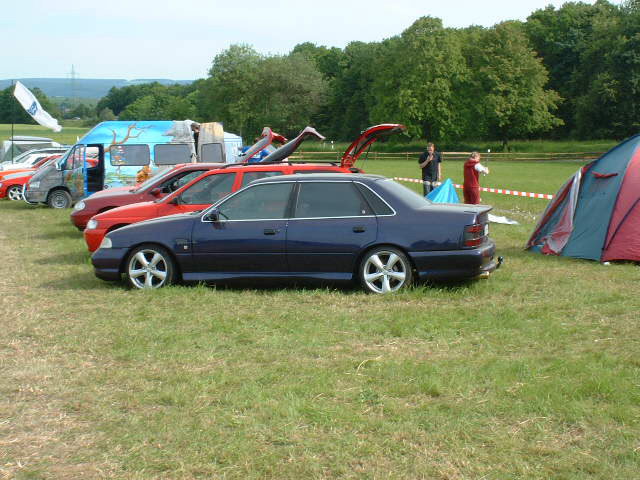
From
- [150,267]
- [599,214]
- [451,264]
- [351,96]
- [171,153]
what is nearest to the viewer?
[451,264]

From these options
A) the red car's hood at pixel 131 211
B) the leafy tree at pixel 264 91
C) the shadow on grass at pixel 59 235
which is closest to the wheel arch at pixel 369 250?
the red car's hood at pixel 131 211

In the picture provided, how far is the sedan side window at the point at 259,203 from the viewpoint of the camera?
9.42 metres

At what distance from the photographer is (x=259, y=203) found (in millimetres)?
9508

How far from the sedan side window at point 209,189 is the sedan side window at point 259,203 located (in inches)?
79.6

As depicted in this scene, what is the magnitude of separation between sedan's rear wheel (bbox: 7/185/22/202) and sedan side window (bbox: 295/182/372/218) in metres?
18.7

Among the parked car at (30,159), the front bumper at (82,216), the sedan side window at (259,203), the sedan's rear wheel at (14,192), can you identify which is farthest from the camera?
the parked car at (30,159)

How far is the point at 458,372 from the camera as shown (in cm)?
600

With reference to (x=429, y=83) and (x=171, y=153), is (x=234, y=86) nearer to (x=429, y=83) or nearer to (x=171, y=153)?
(x=429, y=83)

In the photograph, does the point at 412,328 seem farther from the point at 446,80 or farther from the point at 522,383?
the point at 446,80

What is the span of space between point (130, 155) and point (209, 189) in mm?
10116

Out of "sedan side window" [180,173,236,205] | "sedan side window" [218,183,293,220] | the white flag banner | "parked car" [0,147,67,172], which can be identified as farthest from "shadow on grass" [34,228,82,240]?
the white flag banner

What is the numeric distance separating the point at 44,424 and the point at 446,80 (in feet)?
224

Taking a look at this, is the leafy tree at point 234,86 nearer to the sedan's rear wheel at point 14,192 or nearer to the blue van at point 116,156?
the sedan's rear wheel at point 14,192

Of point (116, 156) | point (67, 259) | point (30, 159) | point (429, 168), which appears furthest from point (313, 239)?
point (30, 159)
